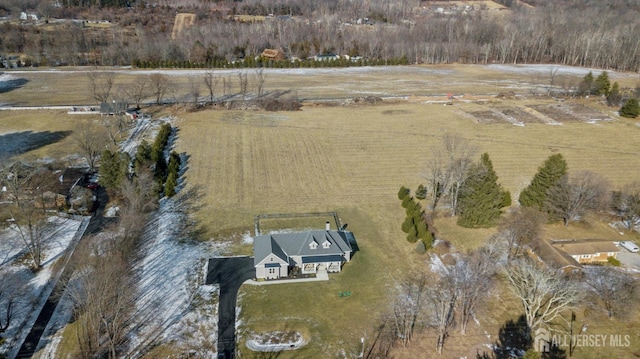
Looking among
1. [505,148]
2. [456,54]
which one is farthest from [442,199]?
[456,54]

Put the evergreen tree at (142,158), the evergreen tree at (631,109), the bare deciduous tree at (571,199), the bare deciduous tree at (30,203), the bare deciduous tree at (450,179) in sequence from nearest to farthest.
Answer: the bare deciduous tree at (30,203), the bare deciduous tree at (571,199), the bare deciduous tree at (450,179), the evergreen tree at (142,158), the evergreen tree at (631,109)

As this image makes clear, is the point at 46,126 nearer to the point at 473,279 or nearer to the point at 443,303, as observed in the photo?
the point at 443,303

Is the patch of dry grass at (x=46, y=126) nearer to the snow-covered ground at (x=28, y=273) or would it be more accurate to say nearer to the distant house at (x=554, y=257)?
the snow-covered ground at (x=28, y=273)

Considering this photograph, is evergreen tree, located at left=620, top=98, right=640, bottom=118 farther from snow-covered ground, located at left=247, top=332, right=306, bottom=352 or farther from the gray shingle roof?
snow-covered ground, located at left=247, top=332, right=306, bottom=352

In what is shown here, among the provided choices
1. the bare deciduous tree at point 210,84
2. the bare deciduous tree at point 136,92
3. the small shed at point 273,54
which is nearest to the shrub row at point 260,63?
the small shed at point 273,54

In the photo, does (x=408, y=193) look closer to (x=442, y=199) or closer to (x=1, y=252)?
(x=442, y=199)

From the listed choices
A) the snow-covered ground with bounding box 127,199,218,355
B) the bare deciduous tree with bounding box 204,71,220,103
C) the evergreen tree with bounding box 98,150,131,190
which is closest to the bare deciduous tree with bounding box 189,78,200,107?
the bare deciduous tree with bounding box 204,71,220,103

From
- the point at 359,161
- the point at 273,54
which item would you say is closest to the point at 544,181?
the point at 359,161
